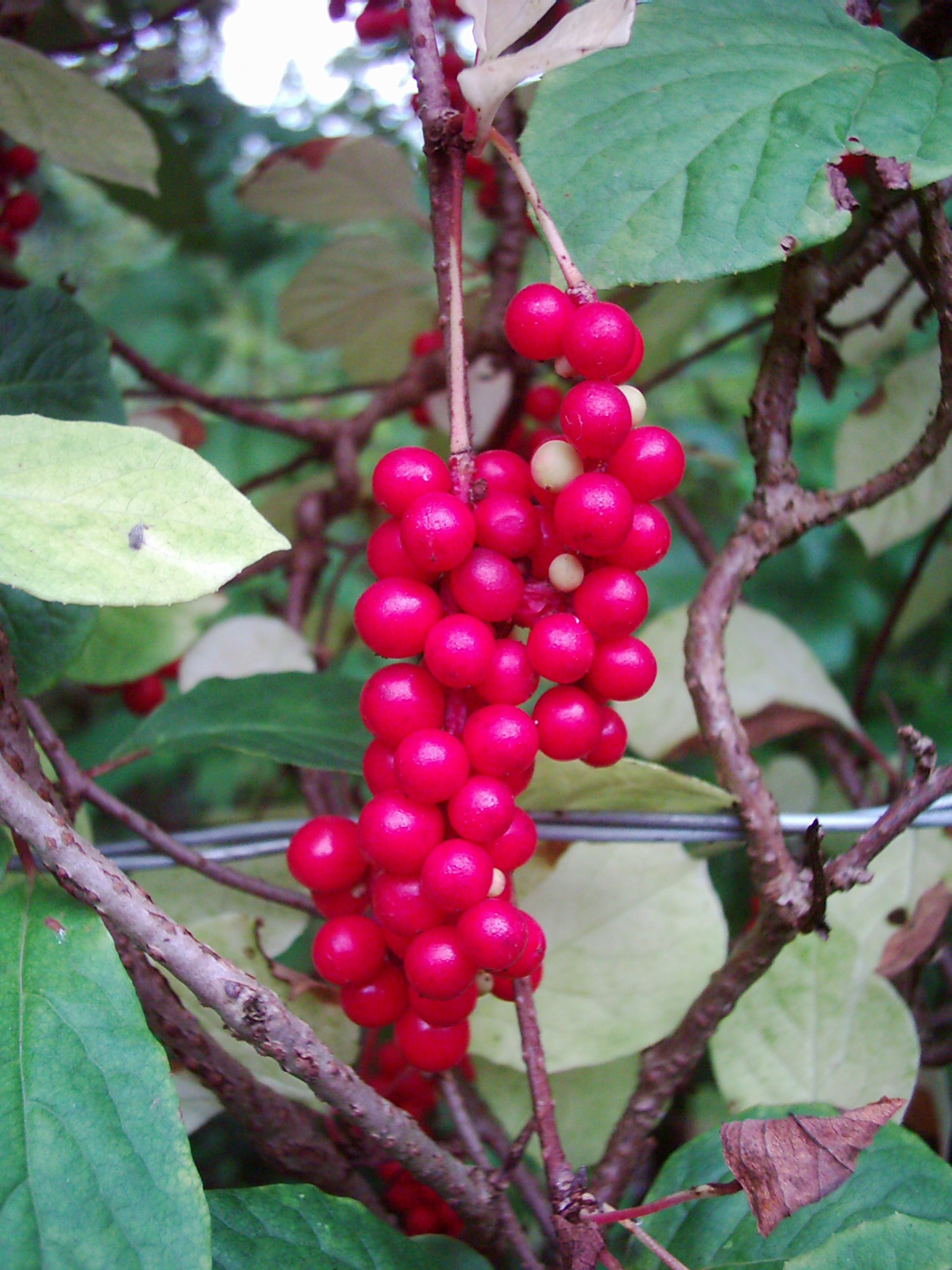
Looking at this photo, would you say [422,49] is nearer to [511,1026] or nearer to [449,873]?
[449,873]

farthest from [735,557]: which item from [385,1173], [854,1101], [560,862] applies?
[385,1173]

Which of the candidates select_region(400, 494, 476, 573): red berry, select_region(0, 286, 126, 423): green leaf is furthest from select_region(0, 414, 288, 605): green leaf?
select_region(0, 286, 126, 423): green leaf

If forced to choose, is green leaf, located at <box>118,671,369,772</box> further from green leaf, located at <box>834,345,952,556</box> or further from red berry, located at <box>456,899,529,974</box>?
green leaf, located at <box>834,345,952,556</box>

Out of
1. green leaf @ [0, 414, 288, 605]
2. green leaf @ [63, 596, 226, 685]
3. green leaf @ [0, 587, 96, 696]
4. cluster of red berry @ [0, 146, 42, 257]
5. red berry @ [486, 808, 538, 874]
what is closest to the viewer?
green leaf @ [0, 414, 288, 605]

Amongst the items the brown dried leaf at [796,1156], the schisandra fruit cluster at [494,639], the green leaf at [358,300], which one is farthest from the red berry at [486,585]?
the green leaf at [358,300]

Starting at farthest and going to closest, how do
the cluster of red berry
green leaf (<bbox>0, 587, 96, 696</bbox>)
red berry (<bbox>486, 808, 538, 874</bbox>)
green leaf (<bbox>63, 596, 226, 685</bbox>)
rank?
the cluster of red berry → green leaf (<bbox>63, 596, 226, 685</bbox>) → green leaf (<bbox>0, 587, 96, 696</bbox>) → red berry (<bbox>486, 808, 538, 874</bbox>)

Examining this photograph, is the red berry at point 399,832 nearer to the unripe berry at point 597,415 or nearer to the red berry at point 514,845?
the red berry at point 514,845

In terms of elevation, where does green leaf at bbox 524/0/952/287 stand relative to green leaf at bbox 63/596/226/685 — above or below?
above
